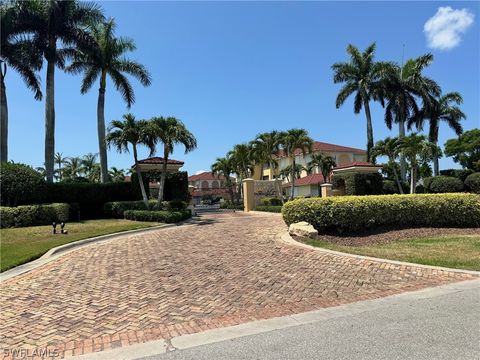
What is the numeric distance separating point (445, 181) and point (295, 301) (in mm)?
29391

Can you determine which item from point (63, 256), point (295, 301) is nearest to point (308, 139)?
point (63, 256)

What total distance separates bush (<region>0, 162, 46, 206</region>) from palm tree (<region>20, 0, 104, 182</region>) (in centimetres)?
359

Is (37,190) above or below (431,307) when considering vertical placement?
above

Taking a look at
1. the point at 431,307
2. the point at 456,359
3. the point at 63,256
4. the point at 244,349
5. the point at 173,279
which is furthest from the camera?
the point at 63,256

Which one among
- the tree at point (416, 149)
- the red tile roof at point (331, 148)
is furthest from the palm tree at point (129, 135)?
the red tile roof at point (331, 148)

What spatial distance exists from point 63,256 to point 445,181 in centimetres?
2976

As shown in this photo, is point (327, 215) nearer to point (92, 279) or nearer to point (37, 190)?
point (92, 279)

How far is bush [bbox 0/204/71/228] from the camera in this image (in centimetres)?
1608

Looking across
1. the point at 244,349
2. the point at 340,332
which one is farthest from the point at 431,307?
the point at 244,349

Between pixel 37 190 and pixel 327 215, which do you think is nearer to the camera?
pixel 327 215

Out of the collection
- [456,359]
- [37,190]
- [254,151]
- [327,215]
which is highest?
[254,151]

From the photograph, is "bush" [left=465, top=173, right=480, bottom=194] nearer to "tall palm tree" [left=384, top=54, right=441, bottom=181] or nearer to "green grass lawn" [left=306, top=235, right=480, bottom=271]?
"tall palm tree" [left=384, top=54, right=441, bottom=181]

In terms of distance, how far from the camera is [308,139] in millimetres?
28516

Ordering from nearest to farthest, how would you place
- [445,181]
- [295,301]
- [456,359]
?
[456,359] < [295,301] < [445,181]
